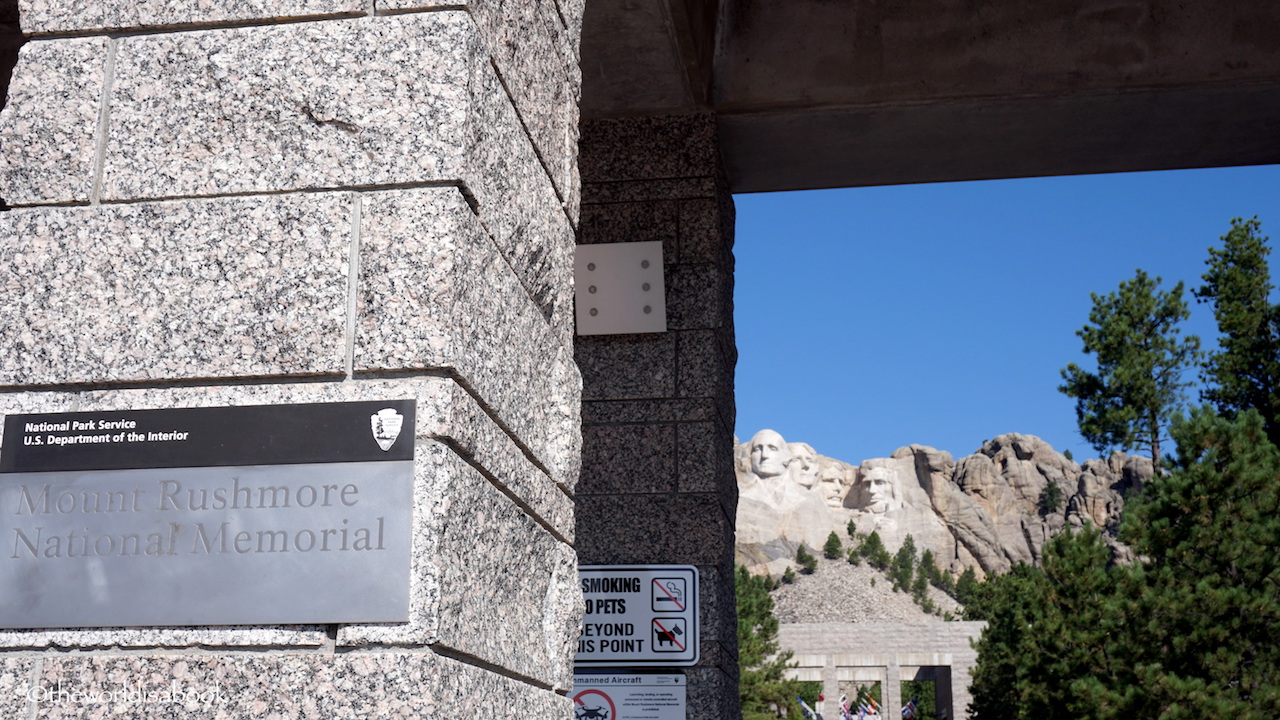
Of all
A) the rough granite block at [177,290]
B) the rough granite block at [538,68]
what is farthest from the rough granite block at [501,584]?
the rough granite block at [538,68]

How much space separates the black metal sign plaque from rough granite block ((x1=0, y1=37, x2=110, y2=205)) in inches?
16.5

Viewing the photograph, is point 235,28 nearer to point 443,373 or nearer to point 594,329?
point 443,373

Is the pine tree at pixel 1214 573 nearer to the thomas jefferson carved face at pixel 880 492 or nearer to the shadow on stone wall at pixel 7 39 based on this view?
the shadow on stone wall at pixel 7 39

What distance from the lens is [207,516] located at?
6.13ft

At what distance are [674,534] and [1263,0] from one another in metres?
3.55

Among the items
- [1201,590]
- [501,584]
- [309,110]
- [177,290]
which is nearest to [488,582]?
[501,584]

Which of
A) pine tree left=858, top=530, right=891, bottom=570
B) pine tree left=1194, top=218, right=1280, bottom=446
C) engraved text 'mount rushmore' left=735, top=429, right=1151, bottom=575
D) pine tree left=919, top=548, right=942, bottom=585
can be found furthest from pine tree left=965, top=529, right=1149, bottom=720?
pine tree left=919, top=548, right=942, bottom=585

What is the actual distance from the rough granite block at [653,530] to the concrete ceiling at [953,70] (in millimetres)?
1843

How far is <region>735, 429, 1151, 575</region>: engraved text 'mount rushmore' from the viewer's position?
327 feet

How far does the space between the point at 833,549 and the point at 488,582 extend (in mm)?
102996

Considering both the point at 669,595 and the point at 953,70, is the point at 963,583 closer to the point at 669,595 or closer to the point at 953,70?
the point at 953,70

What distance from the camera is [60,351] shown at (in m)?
1.98

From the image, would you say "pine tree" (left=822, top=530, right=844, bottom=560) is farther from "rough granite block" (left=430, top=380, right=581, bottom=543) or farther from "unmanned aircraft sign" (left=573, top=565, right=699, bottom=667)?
"rough granite block" (left=430, top=380, right=581, bottom=543)

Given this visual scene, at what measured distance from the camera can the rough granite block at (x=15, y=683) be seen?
1815mm
